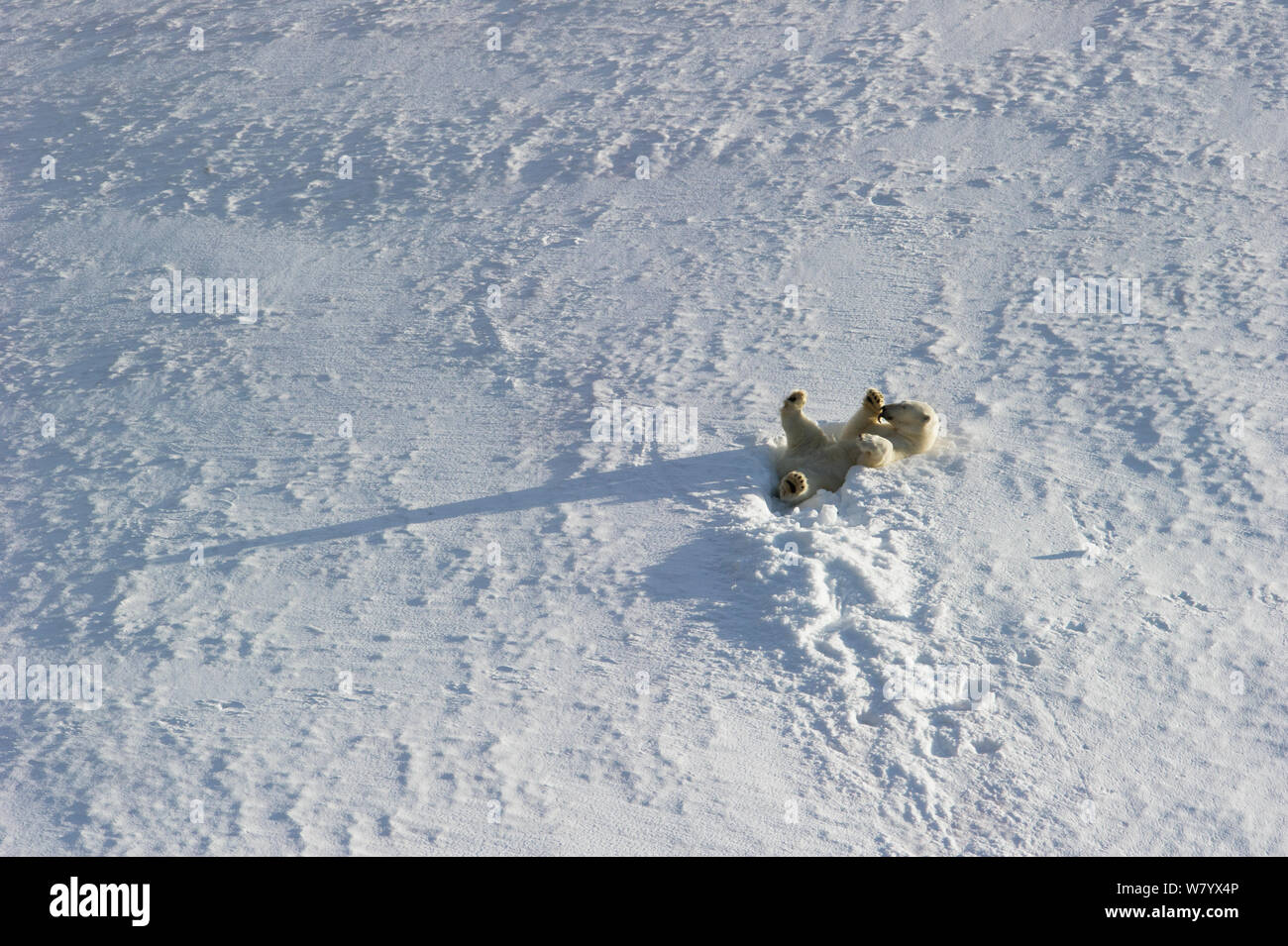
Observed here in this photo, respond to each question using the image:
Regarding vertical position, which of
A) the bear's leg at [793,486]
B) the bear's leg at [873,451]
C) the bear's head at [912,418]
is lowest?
the bear's leg at [793,486]

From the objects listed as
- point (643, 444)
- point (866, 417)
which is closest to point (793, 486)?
point (866, 417)

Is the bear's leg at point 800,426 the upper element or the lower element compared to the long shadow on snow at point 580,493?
upper

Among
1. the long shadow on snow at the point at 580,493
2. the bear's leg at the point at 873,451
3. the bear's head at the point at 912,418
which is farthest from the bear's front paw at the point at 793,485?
the bear's head at the point at 912,418

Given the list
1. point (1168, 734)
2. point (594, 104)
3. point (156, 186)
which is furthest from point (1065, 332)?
point (156, 186)

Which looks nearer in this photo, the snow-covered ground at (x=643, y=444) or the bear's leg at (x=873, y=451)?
the snow-covered ground at (x=643, y=444)

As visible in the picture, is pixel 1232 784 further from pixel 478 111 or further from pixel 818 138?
pixel 478 111

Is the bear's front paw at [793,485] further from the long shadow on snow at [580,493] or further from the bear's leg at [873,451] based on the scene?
the bear's leg at [873,451]
